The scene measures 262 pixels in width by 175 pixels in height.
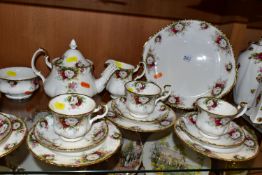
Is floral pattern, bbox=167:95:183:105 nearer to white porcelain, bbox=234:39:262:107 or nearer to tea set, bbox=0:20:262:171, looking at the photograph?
tea set, bbox=0:20:262:171

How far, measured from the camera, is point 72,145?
0.46 metres

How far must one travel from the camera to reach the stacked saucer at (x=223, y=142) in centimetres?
47

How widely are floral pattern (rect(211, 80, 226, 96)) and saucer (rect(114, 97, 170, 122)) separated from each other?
121 millimetres

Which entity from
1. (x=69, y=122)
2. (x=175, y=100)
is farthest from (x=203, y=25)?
(x=69, y=122)

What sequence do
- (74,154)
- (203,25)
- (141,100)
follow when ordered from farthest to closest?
(203,25), (141,100), (74,154)

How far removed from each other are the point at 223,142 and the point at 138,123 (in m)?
0.16

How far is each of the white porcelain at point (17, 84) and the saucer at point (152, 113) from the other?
189 mm

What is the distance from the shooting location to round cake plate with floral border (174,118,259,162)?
461 mm

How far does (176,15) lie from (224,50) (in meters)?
0.14

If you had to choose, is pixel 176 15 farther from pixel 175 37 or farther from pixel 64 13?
pixel 64 13

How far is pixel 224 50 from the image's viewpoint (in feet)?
2.09

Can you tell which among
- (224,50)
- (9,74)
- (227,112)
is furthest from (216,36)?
(9,74)

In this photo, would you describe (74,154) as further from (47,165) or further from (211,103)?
(211,103)

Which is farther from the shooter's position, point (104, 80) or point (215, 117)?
point (104, 80)
